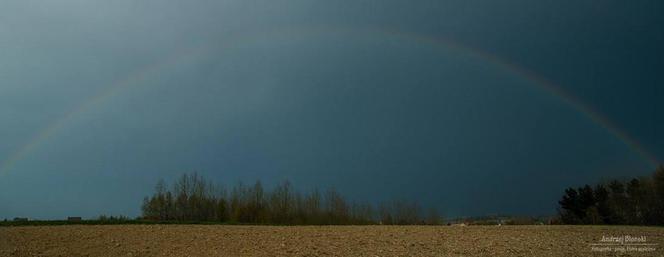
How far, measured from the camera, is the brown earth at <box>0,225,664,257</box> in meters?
17.5

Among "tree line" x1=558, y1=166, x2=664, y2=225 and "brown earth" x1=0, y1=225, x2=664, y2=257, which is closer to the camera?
"brown earth" x1=0, y1=225, x2=664, y2=257

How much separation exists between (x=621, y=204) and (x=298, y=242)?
3257 cm

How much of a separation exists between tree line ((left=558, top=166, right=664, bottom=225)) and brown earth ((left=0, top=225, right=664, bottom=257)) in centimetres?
1831

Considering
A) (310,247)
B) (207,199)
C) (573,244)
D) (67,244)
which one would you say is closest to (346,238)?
(310,247)

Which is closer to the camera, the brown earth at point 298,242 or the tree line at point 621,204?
the brown earth at point 298,242

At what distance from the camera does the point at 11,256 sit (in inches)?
664

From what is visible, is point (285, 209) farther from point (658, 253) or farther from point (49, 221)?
point (658, 253)

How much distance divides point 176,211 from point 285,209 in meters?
10.1

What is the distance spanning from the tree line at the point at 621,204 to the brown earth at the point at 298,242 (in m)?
18.3

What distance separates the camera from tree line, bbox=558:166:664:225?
3950 centimetres

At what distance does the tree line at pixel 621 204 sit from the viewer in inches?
1555

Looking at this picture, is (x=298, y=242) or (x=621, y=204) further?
(x=621, y=204)

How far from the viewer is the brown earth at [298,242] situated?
17547 mm

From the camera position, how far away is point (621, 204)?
136 feet
